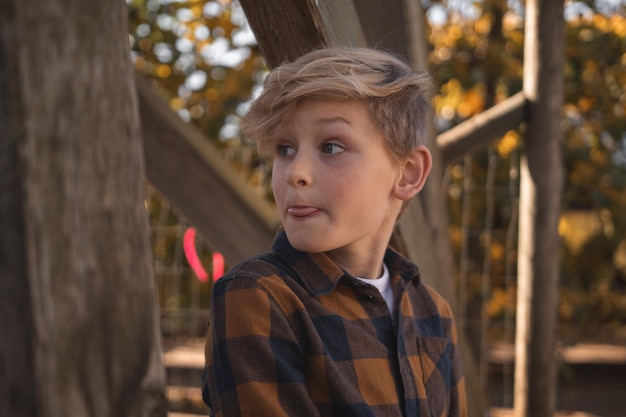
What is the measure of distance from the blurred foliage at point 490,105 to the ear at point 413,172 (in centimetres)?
159

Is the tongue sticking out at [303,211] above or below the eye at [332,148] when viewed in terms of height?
below

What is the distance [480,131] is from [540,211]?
1.17ft

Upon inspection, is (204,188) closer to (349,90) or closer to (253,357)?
(349,90)

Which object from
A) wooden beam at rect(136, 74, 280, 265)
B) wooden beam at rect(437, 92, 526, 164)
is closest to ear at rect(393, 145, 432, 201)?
wooden beam at rect(136, 74, 280, 265)

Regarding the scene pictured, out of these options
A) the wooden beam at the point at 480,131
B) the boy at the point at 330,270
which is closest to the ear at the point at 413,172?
the boy at the point at 330,270

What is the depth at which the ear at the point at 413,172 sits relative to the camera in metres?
1.49

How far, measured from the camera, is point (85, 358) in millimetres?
805

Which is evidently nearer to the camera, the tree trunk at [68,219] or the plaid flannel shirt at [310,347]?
the tree trunk at [68,219]

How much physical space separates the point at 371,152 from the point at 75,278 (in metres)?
0.70

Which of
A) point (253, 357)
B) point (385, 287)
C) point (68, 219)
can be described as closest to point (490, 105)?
point (385, 287)

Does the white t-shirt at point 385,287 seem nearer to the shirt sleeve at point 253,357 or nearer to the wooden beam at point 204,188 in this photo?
the shirt sleeve at point 253,357

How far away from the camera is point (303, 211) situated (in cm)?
133

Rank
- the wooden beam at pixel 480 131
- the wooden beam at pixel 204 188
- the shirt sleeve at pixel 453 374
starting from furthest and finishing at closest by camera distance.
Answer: the wooden beam at pixel 480 131, the wooden beam at pixel 204 188, the shirt sleeve at pixel 453 374

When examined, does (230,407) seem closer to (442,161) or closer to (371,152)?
(371,152)
